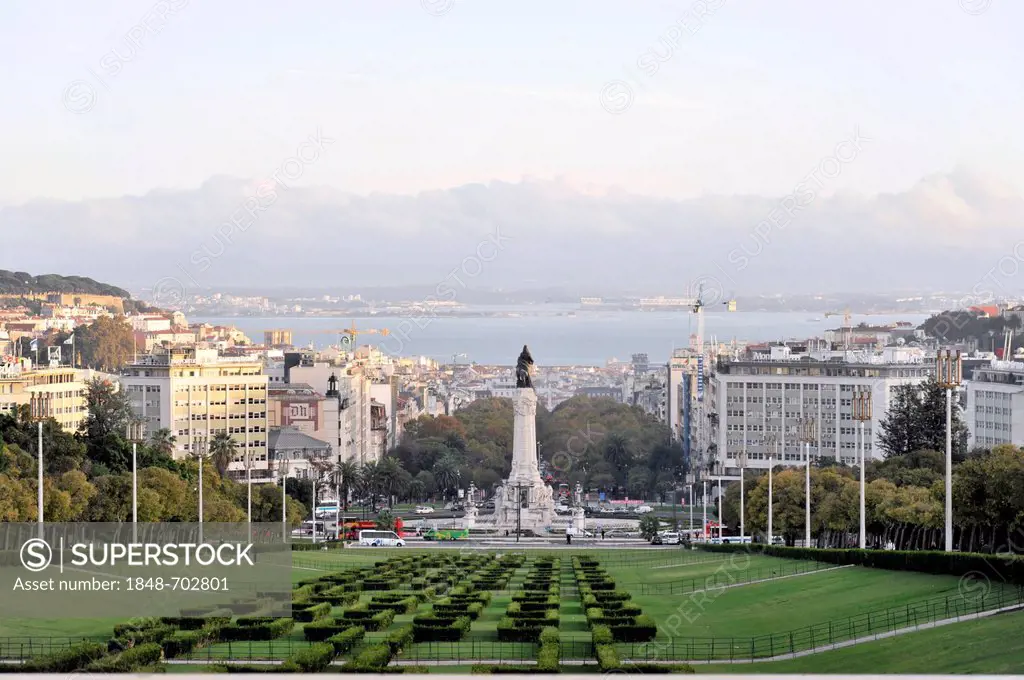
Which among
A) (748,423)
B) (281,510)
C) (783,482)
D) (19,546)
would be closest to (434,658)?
(19,546)

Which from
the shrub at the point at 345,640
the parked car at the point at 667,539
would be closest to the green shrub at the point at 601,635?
the shrub at the point at 345,640

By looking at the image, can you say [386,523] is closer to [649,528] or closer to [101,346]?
[649,528]

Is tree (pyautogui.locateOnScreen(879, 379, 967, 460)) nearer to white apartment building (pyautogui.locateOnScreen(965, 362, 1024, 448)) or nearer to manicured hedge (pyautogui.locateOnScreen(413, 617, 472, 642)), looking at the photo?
white apartment building (pyautogui.locateOnScreen(965, 362, 1024, 448))

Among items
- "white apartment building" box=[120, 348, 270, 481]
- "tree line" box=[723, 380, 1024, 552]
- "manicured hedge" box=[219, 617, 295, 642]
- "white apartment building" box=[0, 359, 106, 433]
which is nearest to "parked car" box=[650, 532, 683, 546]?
"tree line" box=[723, 380, 1024, 552]

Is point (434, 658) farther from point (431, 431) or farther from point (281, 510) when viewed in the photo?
point (431, 431)

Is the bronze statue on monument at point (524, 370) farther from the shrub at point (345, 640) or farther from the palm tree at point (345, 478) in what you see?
the shrub at point (345, 640)

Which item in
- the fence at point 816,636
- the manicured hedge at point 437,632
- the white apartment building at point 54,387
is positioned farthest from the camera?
the white apartment building at point 54,387

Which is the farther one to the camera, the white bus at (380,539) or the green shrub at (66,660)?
the white bus at (380,539)
